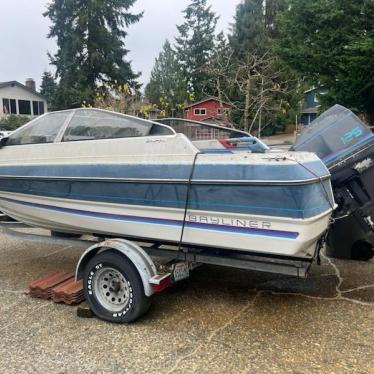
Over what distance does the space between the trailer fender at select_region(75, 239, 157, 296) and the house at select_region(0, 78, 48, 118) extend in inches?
1614

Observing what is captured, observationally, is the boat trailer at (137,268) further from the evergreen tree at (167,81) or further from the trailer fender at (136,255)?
the evergreen tree at (167,81)

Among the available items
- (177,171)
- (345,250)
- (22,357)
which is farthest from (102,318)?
(345,250)

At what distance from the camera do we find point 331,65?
63.1ft

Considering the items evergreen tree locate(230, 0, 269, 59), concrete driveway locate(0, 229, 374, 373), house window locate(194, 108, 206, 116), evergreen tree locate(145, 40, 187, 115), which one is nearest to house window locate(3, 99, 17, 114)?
evergreen tree locate(145, 40, 187, 115)

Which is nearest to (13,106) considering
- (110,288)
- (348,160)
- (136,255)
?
(110,288)

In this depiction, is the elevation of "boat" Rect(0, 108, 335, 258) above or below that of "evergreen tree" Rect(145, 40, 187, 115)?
below

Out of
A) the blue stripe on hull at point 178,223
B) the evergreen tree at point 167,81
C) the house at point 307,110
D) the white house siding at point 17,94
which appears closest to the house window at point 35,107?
the white house siding at point 17,94

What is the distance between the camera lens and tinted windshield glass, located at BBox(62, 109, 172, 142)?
171 inches

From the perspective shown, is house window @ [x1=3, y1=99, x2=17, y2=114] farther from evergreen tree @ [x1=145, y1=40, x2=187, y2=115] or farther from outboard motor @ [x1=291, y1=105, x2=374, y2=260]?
outboard motor @ [x1=291, y1=105, x2=374, y2=260]

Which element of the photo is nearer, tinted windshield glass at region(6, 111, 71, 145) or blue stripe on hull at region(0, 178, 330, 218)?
blue stripe on hull at region(0, 178, 330, 218)

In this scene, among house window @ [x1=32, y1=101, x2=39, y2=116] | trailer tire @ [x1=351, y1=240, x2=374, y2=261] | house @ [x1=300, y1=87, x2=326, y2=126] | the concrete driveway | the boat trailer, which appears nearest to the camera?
the concrete driveway

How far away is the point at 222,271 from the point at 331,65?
15.9 metres

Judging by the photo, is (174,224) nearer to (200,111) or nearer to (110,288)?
(110,288)

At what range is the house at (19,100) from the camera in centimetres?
4231
